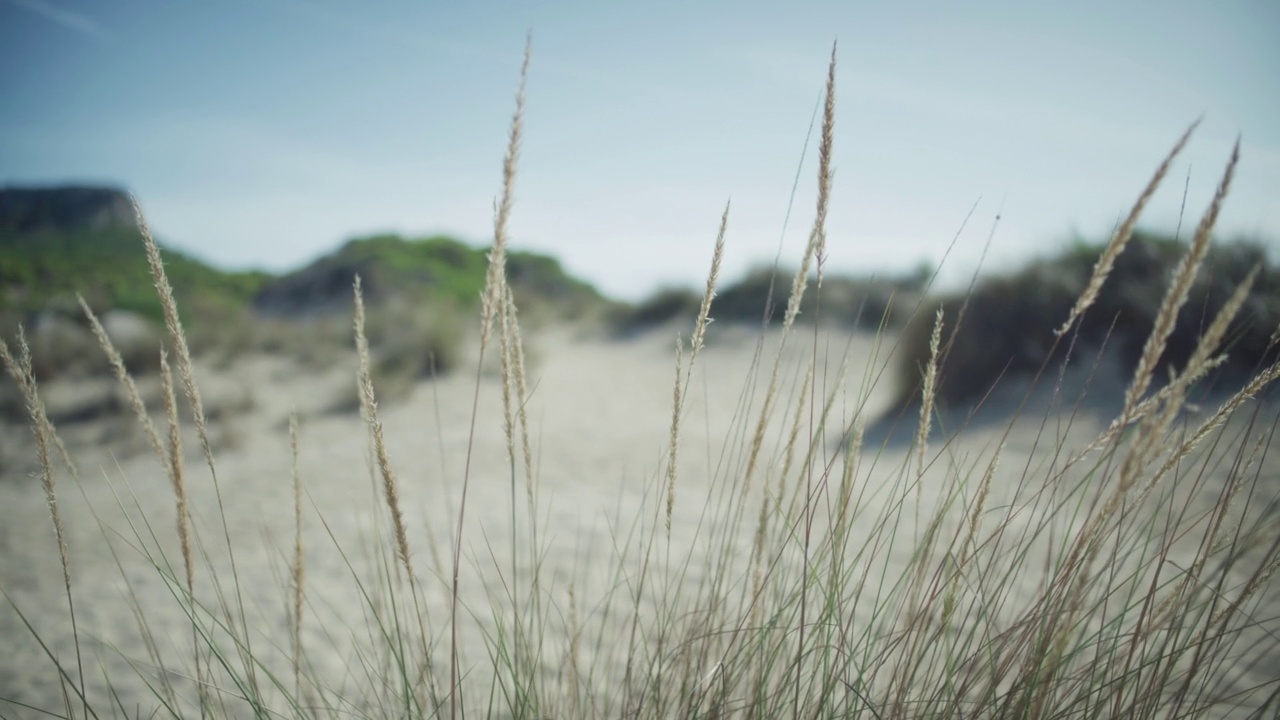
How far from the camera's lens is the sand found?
2.35 m

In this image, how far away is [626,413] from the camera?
9086 millimetres

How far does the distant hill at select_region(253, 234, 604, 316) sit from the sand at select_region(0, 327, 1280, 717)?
1230 cm

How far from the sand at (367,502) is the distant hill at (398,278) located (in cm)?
1230

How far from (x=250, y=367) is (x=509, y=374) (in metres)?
12.0

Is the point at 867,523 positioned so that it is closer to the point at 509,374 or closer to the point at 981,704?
the point at 981,704

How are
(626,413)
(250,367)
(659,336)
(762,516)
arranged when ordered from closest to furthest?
(762,516), (626,413), (250,367), (659,336)

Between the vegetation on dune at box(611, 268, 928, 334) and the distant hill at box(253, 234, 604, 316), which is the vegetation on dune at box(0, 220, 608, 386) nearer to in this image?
the vegetation on dune at box(611, 268, 928, 334)

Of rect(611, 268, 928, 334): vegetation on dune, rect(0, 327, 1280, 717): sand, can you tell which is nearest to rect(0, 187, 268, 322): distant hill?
rect(0, 327, 1280, 717): sand

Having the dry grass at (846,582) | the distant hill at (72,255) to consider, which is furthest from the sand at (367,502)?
the distant hill at (72,255)

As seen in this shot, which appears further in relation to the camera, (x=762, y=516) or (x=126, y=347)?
(x=126, y=347)

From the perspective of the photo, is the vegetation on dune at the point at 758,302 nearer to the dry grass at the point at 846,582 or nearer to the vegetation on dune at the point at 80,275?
the vegetation on dune at the point at 80,275

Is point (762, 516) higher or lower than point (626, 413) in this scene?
higher

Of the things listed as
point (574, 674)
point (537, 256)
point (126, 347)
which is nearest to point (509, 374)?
point (574, 674)

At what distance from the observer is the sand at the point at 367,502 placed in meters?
2.35
